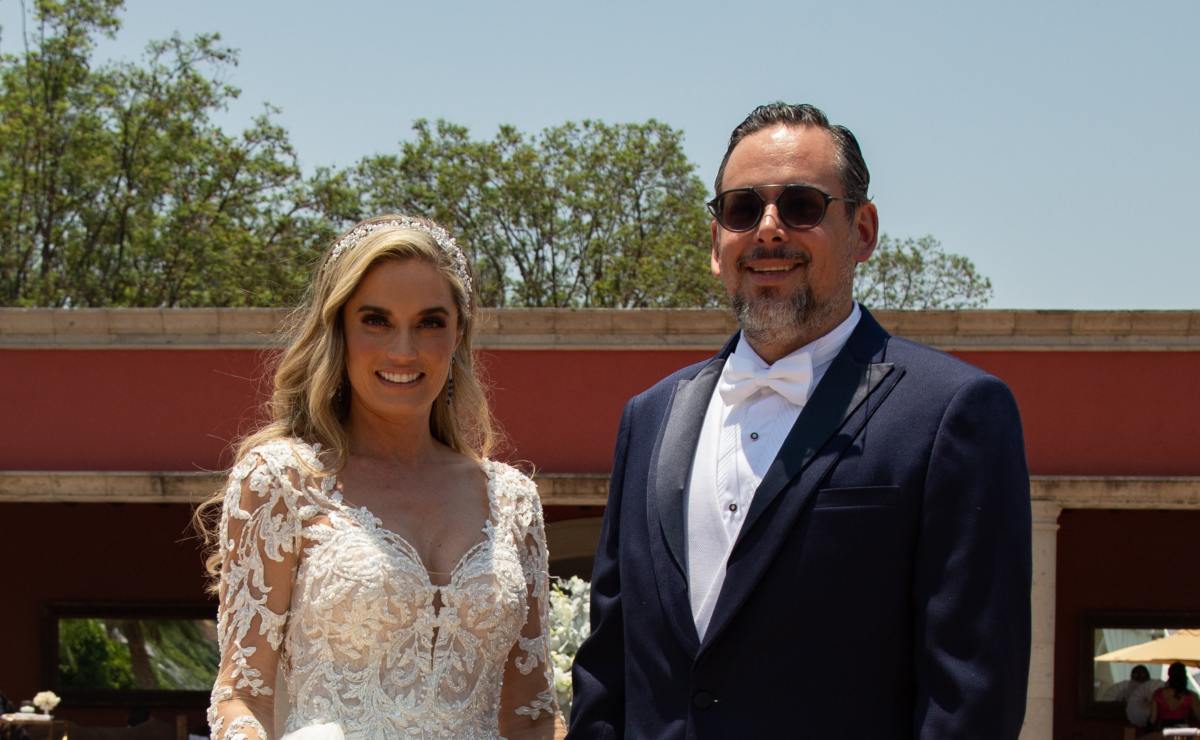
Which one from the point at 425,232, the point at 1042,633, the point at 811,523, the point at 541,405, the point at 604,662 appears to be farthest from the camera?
the point at 541,405

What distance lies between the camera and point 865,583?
87.6 inches

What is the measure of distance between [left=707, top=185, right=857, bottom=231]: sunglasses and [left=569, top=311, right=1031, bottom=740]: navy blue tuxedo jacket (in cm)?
24

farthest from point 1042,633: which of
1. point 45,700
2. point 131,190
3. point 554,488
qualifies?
point 131,190

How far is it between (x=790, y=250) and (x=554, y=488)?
870cm

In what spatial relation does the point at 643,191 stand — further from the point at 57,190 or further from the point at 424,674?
the point at 424,674

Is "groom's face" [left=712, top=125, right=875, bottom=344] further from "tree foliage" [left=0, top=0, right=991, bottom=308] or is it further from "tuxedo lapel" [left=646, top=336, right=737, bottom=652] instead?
"tree foliage" [left=0, top=0, right=991, bottom=308]

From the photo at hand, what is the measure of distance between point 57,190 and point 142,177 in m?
1.27

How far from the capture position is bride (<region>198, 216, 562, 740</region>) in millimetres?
2777

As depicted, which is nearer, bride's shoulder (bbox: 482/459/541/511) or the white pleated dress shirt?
the white pleated dress shirt

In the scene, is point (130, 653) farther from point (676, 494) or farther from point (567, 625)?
point (676, 494)

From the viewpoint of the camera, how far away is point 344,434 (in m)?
2.99

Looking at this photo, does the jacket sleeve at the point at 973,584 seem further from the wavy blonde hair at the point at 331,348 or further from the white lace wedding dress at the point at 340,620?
the wavy blonde hair at the point at 331,348

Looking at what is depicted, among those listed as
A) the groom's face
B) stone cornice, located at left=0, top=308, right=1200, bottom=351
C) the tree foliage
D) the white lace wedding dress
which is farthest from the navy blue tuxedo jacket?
the tree foliage

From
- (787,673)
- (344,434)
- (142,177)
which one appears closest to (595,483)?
(344,434)
